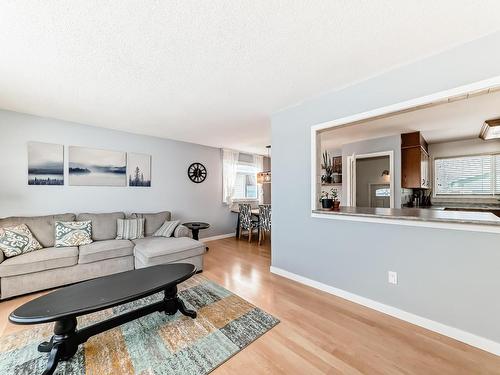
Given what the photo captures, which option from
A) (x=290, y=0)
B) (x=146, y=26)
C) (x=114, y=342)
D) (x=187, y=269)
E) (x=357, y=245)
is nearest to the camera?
(x=290, y=0)

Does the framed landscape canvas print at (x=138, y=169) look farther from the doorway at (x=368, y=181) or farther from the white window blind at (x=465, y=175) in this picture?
the white window blind at (x=465, y=175)

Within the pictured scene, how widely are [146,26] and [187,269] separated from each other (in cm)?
211

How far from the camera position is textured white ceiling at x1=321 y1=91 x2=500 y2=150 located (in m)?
2.77

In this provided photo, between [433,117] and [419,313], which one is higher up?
[433,117]

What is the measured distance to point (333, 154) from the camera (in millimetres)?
6176

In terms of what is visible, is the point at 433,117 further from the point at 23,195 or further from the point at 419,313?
the point at 23,195

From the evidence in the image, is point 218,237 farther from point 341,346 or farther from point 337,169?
point 341,346

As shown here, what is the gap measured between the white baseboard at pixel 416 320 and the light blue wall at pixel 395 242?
4 centimetres

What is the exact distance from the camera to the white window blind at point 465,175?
4473 mm

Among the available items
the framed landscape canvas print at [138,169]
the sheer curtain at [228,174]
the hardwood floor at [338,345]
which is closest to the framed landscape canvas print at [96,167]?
the framed landscape canvas print at [138,169]

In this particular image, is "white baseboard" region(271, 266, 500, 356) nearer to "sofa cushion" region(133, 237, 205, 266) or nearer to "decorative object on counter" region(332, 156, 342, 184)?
"sofa cushion" region(133, 237, 205, 266)

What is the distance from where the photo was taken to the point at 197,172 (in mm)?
5117

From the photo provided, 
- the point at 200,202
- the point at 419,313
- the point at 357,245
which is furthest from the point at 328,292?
the point at 200,202

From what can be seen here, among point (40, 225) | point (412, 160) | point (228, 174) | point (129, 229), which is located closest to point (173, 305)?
point (129, 229)
